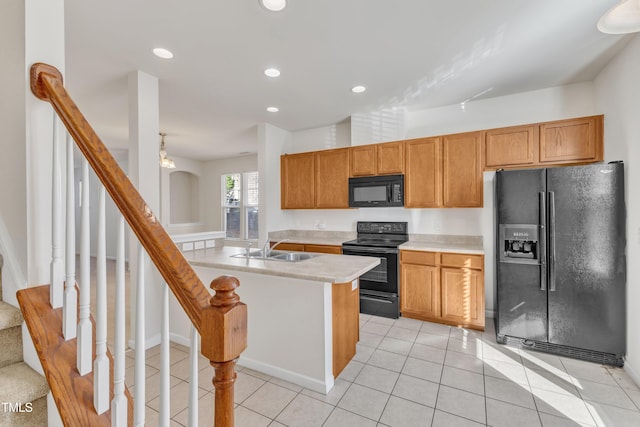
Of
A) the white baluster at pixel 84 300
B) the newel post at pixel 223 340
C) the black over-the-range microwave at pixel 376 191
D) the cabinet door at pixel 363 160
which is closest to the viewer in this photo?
the newel post at pixel 223 340

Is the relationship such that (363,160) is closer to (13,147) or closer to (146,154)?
(146,154)

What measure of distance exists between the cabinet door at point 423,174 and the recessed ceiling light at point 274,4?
2.36m

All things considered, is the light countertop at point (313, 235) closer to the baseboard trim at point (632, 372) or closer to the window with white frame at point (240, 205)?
the window with white frame at point (240, 205)

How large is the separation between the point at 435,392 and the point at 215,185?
262 inches

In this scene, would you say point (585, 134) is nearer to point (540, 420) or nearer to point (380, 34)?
point (380, 34)

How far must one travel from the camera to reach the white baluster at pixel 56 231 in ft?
3.42

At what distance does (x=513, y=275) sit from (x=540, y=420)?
1.30 metres

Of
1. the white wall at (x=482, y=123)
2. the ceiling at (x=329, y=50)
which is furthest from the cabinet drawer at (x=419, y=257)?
the ceiling at (x=329, y=50)

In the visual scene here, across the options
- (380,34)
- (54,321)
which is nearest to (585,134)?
(380,34)

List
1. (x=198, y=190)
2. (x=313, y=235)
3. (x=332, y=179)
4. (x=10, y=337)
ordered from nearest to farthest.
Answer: (x=10, y=337)
(x=332, y=179)
(x=313, y=235)
(x=198, y=190)

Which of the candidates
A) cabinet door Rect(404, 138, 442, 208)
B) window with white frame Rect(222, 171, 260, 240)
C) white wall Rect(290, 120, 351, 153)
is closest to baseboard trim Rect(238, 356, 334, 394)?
cabinet door Rect(404, 138, 442, 208)

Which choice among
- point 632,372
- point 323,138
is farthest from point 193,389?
point 323,138

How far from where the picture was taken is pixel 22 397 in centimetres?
97

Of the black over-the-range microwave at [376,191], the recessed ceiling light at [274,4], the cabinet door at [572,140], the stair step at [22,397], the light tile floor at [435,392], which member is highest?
the recessed ceiling light at [274,4]
